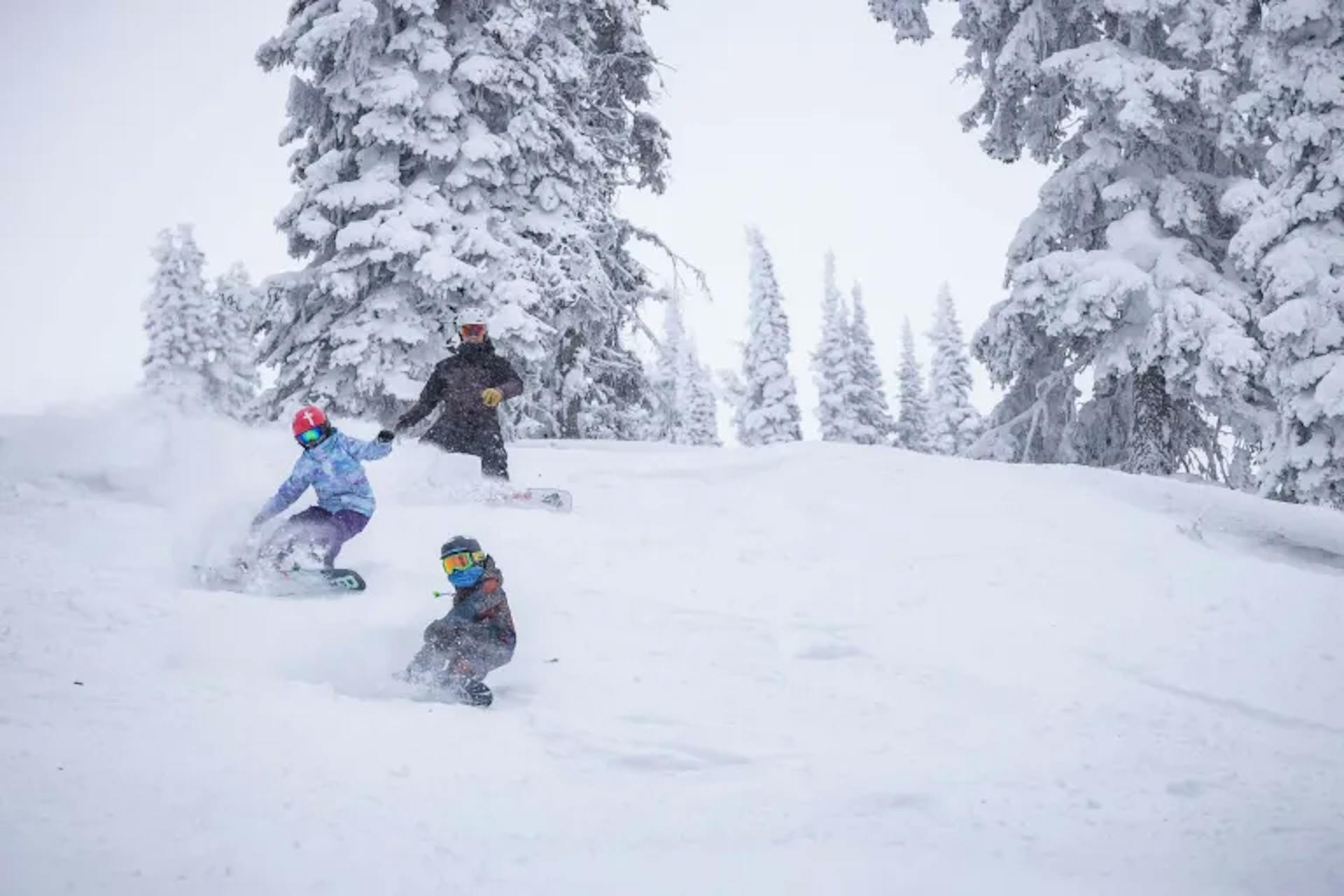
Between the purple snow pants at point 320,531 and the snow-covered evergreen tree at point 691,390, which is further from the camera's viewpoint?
the snow-covered evergreen tree at point 691,390

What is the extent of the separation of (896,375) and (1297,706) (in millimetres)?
49311

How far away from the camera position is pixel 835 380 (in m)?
46.4

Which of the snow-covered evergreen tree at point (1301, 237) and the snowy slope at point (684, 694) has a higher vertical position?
the snow-covered evergreen tree at point (1301, 237)

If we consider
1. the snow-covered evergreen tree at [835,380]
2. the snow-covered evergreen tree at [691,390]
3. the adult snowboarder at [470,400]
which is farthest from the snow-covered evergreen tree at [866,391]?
the adult snowboarder at [470,400]

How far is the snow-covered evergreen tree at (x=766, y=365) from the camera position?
142ft

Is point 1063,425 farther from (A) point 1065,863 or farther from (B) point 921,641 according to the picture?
(A) point 1065,863

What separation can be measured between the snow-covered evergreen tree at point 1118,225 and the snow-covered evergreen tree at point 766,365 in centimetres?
2746

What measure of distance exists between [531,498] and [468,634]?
3605mm

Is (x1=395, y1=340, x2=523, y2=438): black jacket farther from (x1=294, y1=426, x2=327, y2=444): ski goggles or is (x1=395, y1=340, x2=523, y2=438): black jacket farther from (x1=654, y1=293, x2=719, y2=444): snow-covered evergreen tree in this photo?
(x1=654, y1=293, x2=719, y2=444): snow-covered evergreen tree

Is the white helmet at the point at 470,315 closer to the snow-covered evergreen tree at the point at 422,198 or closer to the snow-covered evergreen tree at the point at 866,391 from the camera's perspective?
the snow-covered evergreen tree at the point at 422,198

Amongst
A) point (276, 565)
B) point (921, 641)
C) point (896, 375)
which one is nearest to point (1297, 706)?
point (921, 641)

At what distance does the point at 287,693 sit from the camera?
5223 millimetres

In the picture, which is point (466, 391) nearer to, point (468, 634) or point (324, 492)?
point (324, 492)

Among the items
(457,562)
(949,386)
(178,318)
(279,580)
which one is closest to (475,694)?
(457,562)
